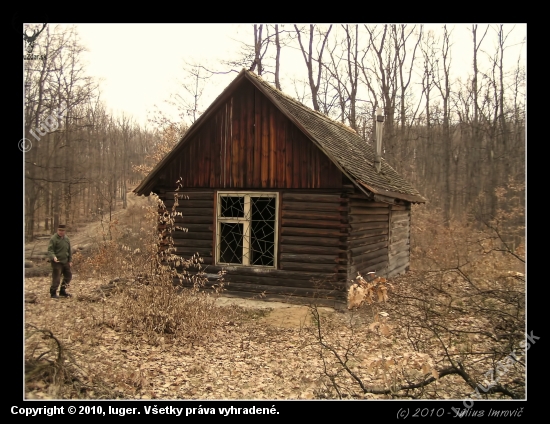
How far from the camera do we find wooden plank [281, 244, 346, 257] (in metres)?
10.0

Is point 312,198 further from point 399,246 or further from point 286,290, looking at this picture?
point 399,246

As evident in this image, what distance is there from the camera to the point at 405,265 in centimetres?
1617

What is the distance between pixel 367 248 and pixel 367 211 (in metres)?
1.08

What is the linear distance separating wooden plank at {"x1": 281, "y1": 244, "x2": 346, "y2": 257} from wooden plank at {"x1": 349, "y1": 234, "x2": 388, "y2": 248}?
480 millimetres

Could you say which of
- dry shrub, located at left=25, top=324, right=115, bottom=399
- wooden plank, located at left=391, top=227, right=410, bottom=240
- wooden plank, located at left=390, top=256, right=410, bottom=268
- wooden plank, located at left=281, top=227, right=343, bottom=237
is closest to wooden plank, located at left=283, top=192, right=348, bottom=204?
wooden plank, located at left=281, top=227, right=343, bottom=237

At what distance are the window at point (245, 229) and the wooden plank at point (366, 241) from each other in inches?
80.7

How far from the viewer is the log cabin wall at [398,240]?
14.2 meters

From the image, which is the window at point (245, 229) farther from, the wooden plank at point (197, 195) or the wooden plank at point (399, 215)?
the wooden plank at point (399, 215)

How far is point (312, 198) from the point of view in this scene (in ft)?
33.5
